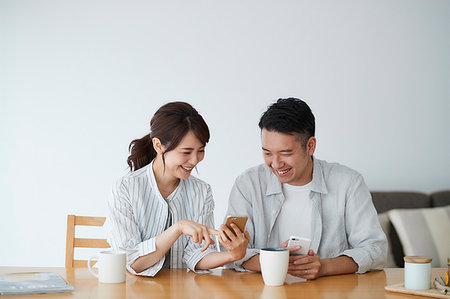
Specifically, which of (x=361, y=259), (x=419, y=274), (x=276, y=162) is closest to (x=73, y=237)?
(x=276, y=162)

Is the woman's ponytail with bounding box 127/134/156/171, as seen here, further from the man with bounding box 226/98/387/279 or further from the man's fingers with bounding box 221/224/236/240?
the man's fingers with bounding box 221/224/236/240

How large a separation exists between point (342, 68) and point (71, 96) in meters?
1.78

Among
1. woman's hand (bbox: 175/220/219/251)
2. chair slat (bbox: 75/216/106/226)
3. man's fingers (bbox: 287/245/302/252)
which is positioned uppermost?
woman's hand (bbox: 175/220/219/251)

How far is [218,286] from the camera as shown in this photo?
61.4 inches

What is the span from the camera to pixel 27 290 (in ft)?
4.65

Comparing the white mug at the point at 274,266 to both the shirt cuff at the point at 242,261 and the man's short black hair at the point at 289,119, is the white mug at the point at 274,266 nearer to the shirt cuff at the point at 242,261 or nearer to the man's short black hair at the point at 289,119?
the shirt cuff at the point at 242,261

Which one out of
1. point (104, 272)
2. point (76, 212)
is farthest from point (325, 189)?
point (76, 212)

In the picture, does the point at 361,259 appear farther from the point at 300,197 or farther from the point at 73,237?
the point at 73,237

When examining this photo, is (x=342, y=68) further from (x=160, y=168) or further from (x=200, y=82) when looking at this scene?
(x=160, y=168)

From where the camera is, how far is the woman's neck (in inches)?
79.7

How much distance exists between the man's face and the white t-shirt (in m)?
0.09

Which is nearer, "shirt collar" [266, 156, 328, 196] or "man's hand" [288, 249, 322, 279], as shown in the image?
"man's hand" [288, 249, 322, 279]

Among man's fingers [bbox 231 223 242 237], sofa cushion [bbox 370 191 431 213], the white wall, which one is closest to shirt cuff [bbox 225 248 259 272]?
man's fingers [bbox 231 223 242 237]

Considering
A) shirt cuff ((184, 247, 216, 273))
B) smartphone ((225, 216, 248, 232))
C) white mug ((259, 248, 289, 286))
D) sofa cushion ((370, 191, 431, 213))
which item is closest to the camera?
white mug ((259, 248, 289, 286))
